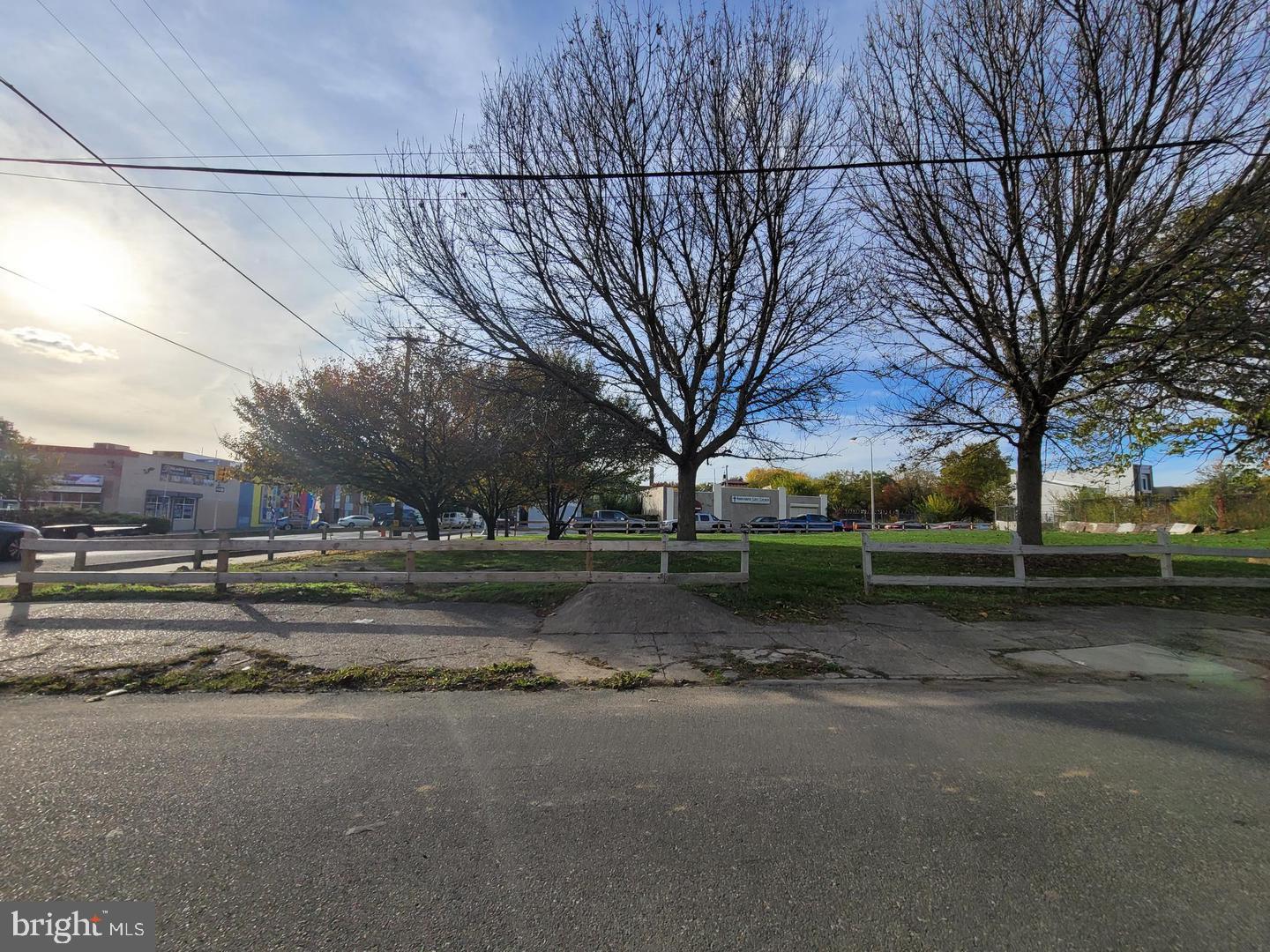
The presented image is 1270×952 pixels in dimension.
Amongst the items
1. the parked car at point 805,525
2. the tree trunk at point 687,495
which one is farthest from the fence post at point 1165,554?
the parked car at point 805,525

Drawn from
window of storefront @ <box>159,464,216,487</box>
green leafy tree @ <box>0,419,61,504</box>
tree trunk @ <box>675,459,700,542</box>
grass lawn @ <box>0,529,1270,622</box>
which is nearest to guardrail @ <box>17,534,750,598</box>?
grass lawn @ <box>0,529,1270,622</box>

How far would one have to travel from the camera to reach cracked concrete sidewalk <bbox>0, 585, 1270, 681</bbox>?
652 centimetres

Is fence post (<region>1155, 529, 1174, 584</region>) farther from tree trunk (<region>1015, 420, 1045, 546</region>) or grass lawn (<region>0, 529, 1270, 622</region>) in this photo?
tree trunk (<region>1015, 420, 1045, 546</region>)

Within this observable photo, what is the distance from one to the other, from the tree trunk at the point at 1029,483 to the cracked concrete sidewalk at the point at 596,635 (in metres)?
4.14

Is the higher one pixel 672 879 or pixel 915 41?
pixel 915 41

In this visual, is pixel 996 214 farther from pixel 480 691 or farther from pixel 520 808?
pixel 520 808

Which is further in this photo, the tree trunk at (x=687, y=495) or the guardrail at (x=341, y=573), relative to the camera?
the tree trunk at (x=687, y=495)

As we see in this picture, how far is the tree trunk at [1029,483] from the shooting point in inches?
528

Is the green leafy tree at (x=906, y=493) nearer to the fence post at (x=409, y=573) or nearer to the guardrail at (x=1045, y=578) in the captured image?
the guardrail at (x=1045, y=578)

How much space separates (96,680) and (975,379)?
50.0 ft

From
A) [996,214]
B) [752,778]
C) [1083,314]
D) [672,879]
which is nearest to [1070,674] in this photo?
[752,778]

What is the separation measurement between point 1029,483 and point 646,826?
13.8m

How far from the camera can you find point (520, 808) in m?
3.23

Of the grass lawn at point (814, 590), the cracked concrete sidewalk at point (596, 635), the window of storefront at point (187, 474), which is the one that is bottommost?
the cracked concrete sidewalk at point (596, 635)
